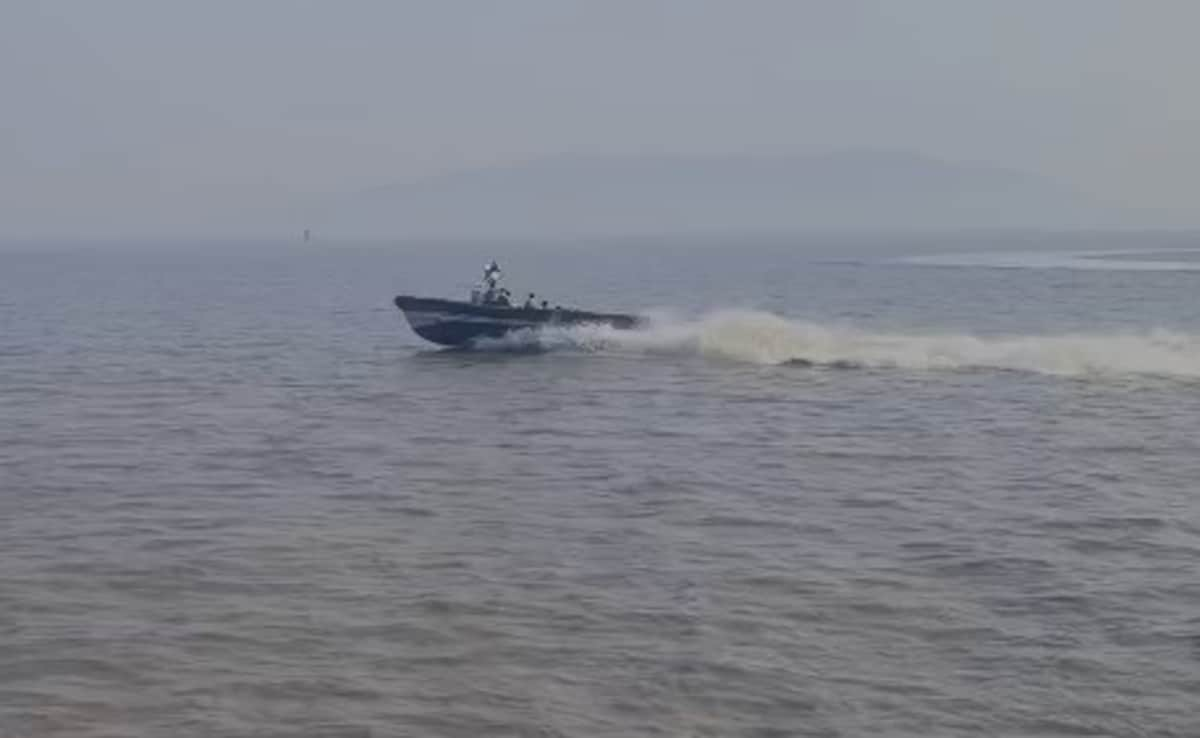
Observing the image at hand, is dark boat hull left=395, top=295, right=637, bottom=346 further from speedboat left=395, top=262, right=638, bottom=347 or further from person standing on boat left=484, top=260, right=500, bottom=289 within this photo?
person standing on boat left=484, top=260, right=500, bottom=289

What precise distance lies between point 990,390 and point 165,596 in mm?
26950

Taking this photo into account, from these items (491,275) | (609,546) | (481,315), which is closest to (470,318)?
(481,315)

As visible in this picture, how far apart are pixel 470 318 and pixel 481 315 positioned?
40 cm

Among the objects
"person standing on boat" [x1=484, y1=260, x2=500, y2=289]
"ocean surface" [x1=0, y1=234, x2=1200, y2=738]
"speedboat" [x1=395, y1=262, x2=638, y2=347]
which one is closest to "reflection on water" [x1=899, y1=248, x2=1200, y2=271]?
"ocean surface" [x1=0, y1=234, x2=1200, y2=738]

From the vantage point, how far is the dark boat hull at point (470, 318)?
4766 cm

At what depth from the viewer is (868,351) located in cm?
4681

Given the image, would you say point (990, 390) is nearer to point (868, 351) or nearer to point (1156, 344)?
point (868, 351)

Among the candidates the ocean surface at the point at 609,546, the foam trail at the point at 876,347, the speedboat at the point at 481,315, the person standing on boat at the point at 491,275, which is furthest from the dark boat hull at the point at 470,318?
the ocean surface at the point at 609,546

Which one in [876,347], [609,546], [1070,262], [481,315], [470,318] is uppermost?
[1070,262]

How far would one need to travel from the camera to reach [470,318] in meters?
47.8

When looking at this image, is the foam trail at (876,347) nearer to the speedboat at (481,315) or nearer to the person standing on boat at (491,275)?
the speedboat at (481,315)

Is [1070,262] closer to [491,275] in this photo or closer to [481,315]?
[481,315]

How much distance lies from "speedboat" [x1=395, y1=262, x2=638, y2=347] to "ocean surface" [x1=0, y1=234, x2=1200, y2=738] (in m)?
1.67

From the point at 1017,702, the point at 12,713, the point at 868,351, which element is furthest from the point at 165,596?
the point at 868,351
